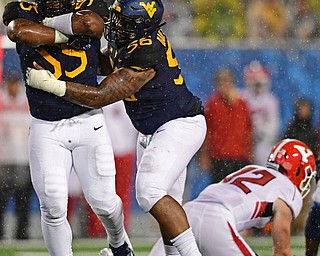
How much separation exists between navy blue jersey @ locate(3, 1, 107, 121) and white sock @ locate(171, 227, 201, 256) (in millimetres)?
848

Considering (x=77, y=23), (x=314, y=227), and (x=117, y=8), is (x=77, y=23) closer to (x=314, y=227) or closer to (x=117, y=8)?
(x=117, y=8)

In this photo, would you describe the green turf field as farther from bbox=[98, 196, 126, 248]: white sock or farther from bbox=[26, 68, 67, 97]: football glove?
bbox=[26, 68, 67, 97]: football glove

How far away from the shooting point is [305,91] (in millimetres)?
8703

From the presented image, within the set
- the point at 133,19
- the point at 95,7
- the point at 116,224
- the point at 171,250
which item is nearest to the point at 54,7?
the point at 95,7

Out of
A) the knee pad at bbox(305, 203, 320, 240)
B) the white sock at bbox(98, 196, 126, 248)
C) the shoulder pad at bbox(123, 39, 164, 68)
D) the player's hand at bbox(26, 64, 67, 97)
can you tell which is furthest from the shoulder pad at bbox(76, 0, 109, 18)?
the knee pad at bbox(305, 203, 320, 240)

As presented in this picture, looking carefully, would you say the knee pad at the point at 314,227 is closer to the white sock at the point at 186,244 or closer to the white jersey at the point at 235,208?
the white jersey at the point at 235,208

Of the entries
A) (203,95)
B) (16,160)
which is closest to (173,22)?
(203,95)

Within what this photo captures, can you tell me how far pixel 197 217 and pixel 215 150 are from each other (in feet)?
10.2

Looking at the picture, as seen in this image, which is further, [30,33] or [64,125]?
[64,125]

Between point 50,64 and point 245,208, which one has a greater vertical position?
point 50,64

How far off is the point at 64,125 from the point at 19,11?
601mm

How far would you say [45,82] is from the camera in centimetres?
511

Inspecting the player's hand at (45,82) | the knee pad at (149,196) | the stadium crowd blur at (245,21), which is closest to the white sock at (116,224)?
the knee pad at (149,196)

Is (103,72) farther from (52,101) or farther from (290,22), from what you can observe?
(290,22)
